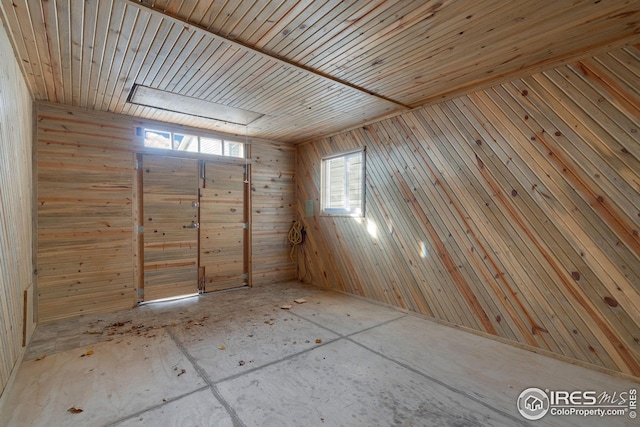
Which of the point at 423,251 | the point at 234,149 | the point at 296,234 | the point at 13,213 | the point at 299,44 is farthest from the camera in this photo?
the point at 296,234

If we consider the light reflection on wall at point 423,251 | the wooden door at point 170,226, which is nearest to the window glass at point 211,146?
the wooden door at point 170,226

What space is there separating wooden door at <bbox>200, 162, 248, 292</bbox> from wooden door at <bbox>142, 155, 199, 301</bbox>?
18 cm

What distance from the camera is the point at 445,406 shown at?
2111mm

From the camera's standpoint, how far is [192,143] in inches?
202

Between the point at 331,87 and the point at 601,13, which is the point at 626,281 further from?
the point at 331,87

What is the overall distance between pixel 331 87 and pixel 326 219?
2572mm

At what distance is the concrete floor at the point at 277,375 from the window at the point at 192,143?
2.65 metres

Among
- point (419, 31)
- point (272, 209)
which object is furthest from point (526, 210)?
point (272, 209)

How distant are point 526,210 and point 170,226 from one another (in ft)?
16.0

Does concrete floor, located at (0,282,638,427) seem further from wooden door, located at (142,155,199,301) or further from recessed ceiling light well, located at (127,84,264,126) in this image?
recessed ceiling light well, located at (127,84,264,126)

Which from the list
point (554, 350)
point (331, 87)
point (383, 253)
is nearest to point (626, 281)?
point (554, 350)

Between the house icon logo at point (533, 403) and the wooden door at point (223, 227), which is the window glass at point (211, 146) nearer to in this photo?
the wooden door at point (223, 227)

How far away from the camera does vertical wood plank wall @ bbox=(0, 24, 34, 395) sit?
223 cm

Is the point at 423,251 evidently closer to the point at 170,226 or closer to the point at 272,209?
the point at 272,209
